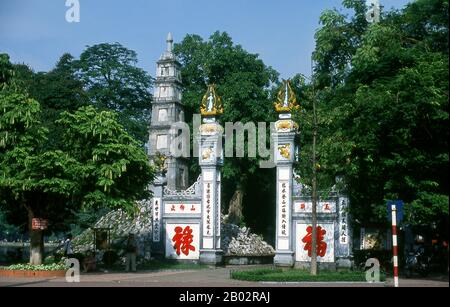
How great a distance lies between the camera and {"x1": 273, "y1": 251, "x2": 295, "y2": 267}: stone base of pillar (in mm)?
22359

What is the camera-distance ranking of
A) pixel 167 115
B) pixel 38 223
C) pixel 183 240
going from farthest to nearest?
1. pixel 167 115
2. pixel 183 240
3. pixel 38 223

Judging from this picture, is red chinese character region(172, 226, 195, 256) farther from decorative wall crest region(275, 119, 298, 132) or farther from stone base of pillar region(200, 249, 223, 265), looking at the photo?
decorative wall crest region(275, 119, 298, 132)

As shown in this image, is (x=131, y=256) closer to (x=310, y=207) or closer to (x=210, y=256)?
(x=210, y=256)

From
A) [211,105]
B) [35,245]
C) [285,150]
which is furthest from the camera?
[211,105]

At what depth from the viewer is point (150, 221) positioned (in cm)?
2731

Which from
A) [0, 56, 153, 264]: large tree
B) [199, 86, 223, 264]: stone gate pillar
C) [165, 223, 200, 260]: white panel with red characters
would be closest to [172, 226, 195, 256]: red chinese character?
[165, 223, 200, 260]: white panel with red characters

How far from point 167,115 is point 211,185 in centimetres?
774

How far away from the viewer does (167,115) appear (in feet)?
101

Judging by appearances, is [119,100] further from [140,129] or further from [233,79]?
[233,79]

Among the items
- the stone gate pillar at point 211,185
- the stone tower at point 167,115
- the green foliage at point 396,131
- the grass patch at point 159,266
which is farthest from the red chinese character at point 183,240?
the green foliage at point 396,131

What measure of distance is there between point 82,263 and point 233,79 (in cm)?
1773

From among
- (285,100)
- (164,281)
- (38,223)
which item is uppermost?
(285,100)

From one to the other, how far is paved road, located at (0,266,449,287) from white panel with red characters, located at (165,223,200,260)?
3.41 m

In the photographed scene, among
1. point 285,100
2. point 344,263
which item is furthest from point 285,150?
point 344,263
